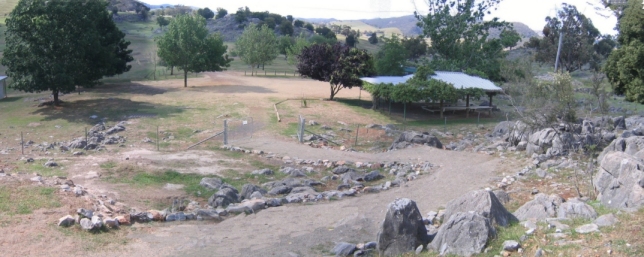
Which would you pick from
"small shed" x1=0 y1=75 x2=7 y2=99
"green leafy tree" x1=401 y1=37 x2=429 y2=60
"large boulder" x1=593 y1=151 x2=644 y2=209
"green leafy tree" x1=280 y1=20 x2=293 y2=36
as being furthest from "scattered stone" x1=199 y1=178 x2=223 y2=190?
"green leafy tree" x1=280 y1=20 x2=293 y2=36

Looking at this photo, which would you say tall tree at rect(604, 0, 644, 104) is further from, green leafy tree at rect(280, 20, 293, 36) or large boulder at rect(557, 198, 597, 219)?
green leafy tree at rect(280, 20, 293, 36)

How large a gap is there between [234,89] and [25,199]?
3676cm

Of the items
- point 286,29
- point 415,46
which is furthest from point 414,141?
point 286,29

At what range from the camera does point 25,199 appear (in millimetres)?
16219

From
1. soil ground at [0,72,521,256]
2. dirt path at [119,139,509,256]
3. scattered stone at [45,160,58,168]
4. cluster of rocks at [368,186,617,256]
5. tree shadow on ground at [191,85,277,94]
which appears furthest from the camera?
tree shadow on ground at [191,85,277,94]

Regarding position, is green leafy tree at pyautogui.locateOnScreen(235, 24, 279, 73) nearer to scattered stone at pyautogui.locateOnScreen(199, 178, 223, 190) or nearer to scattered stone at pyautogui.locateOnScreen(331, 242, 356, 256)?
scattered stone at pyautogui.locateOnScreen(199, 178, 223, 190)

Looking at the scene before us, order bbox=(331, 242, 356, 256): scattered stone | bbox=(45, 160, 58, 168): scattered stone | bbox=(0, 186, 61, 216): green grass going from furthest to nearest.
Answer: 1. bbox=(45, 160, 58, 168): scattered stone
2. bbox=(0, 186, 61, 216): green grass
3. bbox=(331, 242, 356, 256): scattered stone

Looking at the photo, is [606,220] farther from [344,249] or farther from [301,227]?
[301,227]

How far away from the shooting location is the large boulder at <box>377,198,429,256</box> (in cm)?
1220

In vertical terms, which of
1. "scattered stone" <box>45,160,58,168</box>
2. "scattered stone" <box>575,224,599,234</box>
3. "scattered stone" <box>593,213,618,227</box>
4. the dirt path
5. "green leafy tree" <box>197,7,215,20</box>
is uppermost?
"green leafy tree" <box>197,7,215,20</box>

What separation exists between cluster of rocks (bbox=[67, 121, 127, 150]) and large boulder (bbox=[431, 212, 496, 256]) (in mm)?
21191

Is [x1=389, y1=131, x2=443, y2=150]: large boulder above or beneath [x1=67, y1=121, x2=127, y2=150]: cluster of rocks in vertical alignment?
above

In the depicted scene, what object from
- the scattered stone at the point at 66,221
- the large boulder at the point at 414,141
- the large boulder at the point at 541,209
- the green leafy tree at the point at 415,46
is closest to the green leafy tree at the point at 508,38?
the green leafy tree at the point at 415,46

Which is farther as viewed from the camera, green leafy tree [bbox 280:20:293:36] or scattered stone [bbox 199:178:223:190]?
green leafy tree [bbox 280:20:293:36]
